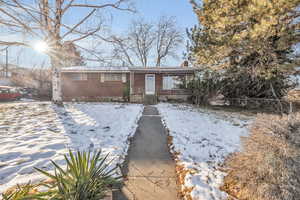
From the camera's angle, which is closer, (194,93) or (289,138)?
(289,138)

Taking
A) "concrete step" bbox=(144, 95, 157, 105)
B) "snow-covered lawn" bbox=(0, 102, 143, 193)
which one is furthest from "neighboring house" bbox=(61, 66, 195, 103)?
"snow-covered lawn" bbox=(0, 102, 143, 193)

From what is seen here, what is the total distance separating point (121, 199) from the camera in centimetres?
211

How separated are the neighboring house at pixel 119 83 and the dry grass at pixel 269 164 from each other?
10.5 meters

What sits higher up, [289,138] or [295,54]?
[295,54]

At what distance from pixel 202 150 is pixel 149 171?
157 centimetres

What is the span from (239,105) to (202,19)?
6970mm

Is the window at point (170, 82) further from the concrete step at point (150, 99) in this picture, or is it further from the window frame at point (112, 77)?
the window frame at point (112, 77)

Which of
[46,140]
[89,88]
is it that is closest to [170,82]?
[89,88]

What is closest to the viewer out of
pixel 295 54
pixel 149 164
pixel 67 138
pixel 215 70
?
pixel 149 164

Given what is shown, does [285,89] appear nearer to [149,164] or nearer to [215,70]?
[215,70]

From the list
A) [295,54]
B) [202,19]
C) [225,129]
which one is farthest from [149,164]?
[295,54]

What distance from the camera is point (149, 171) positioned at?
2.81m

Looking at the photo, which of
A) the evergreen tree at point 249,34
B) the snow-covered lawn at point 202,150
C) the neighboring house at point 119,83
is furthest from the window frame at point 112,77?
the snow-covered lawn at point 202,150

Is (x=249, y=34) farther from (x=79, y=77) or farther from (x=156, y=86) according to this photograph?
(x=79, y=77)
